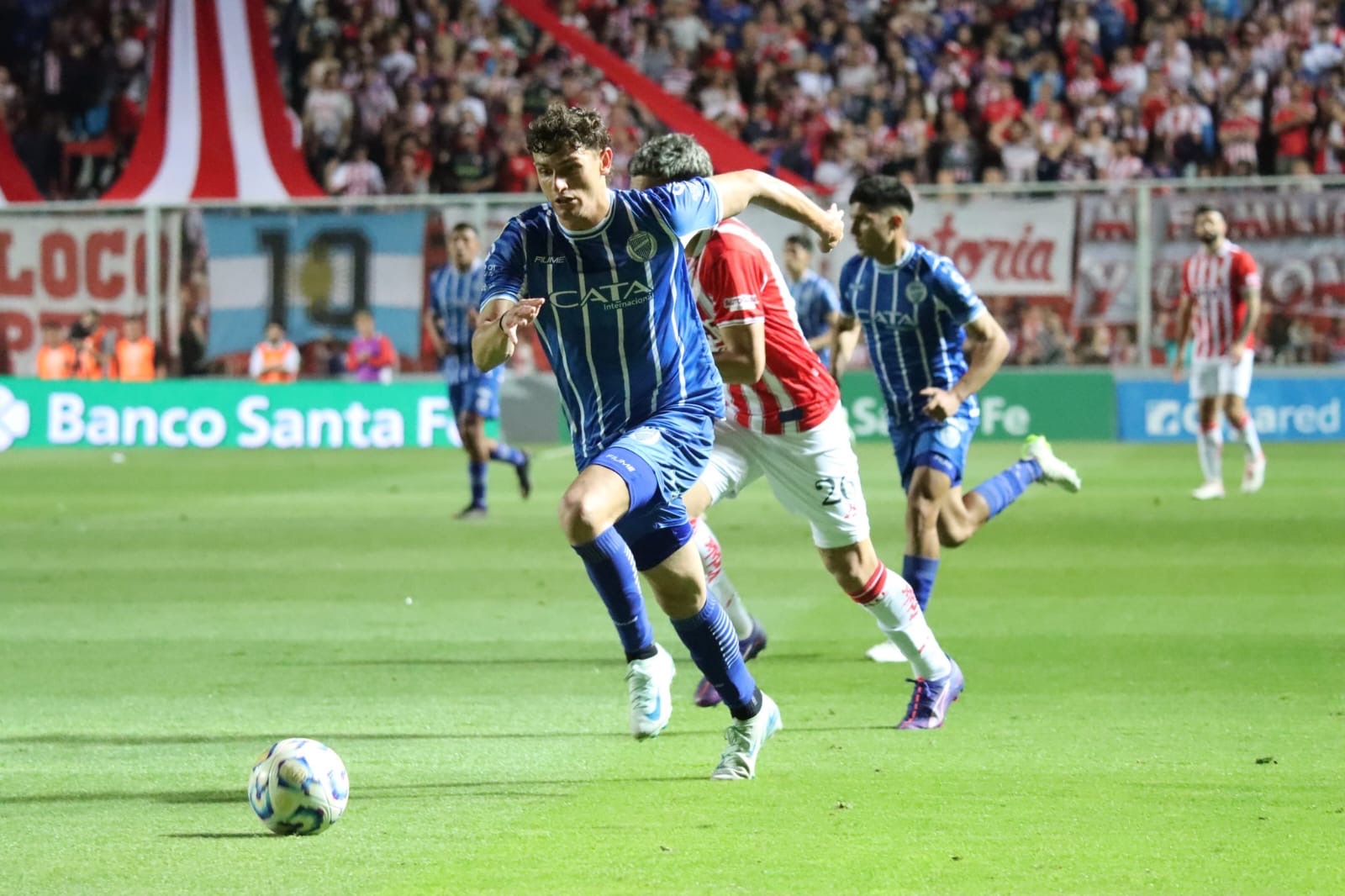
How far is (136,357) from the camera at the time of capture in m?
23.5

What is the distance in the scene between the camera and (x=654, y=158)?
22.0 feet

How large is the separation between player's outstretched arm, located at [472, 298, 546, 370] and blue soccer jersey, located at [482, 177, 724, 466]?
0.09 metres

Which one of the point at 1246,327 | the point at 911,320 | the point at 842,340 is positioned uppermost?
the point at 911,320

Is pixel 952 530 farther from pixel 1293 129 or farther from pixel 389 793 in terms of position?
→ pixel 1293 129

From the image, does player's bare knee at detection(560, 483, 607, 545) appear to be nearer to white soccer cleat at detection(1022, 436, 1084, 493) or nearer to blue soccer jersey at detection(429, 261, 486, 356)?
white soccer cleat at detection(1022, 436, 1084, 493)

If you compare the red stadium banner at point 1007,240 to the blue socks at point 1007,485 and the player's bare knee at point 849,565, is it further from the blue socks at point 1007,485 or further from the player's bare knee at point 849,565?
the player's bare knee at point 849,565

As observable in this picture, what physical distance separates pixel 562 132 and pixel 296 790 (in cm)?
200

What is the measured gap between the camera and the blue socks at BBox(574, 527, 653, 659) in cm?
589

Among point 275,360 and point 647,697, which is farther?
point 275,360

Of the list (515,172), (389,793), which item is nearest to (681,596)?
(389,793)

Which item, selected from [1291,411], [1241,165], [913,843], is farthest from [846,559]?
[1241,165]

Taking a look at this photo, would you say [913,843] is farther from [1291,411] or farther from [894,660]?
[1291,411]

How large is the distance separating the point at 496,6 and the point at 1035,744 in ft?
75.0

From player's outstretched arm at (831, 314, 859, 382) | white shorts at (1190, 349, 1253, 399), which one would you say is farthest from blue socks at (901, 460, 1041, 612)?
white shorts at (1190, 349, 1253, 399)
